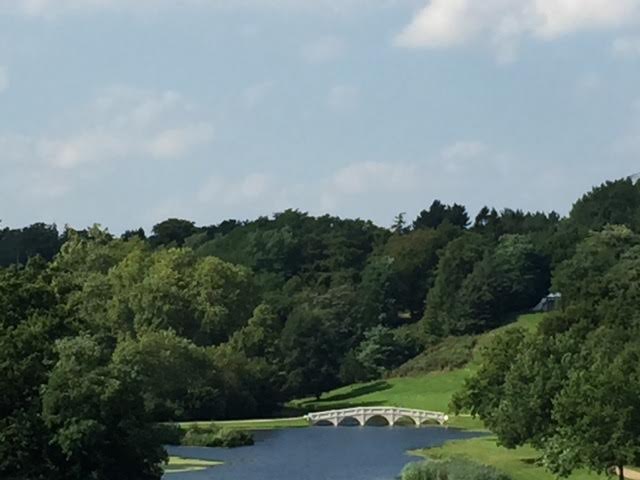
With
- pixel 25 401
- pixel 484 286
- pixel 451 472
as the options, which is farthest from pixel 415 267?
pixel 25 401

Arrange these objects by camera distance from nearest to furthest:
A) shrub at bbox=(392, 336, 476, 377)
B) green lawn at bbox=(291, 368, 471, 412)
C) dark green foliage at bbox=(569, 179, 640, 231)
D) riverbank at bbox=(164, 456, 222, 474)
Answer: riverbank at bbox=(164, 456, 222, 474) < green lawn at bbox=(291, 368, 471, 412) < shrub at bbox=(392, 336, 476, 377) < dark green foliage at bbox=(569, 179, 640, 231)

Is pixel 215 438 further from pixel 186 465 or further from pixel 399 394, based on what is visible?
pixel 399 394

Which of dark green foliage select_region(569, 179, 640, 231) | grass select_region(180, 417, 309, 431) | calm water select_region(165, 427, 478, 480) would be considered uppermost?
dark green foliage select_region(569, 179, 640, 231)

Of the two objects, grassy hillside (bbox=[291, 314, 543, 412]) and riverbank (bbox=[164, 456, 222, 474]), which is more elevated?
grassy hillside (bbox=[291, 314, 543, 412])

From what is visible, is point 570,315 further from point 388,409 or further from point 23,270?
point 23,270

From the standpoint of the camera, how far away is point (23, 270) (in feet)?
173

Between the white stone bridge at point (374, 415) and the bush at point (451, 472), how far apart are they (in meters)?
42.3

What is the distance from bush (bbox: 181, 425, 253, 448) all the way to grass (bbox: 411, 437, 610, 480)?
12370mm

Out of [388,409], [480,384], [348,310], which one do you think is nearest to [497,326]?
[348,310]

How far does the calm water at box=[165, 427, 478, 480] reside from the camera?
61.3 metres

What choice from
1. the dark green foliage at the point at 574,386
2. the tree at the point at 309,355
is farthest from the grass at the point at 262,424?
the dark green foliage at the point at 574,386

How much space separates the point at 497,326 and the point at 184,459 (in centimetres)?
6418

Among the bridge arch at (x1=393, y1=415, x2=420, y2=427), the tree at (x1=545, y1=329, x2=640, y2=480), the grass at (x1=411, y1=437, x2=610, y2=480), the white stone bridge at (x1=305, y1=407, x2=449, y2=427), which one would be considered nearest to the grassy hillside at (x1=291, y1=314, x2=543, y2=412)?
the bridge arch at (x1=393, y1=415, x2=420, y2=427)

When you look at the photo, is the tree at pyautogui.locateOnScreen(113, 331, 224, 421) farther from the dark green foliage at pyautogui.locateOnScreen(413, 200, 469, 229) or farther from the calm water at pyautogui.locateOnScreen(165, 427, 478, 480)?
the dark green foliage at pyautogui.locateOnScreen(413, 200, 469, 229)
